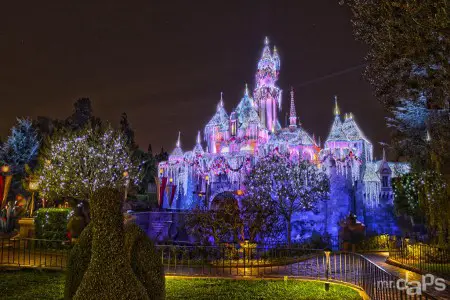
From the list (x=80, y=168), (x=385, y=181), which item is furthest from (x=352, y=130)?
(x=80, y=168)

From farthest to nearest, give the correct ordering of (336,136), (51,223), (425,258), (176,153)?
(176,153)
(336,136)
(51,223)
(425,258)

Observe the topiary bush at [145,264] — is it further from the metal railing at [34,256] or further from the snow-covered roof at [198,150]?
the snow-covered roof at [198,150]

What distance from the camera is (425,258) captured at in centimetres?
1446

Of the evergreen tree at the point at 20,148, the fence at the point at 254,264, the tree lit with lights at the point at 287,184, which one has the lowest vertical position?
the fence at the point at 254,264

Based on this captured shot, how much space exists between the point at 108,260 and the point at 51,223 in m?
15.9

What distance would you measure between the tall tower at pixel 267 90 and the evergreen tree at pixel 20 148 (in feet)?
82.4

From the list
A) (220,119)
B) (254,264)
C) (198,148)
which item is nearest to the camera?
(254,264)

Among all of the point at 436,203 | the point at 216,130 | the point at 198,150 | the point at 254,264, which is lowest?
the point at 254,264

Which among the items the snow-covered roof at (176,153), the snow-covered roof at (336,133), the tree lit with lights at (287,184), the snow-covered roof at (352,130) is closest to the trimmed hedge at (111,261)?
the tree lit with lights at (287,184)

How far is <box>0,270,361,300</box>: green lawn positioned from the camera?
9.36 meters

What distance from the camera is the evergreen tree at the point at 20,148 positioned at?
34.4m

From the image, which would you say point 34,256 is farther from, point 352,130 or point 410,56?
point 352,130

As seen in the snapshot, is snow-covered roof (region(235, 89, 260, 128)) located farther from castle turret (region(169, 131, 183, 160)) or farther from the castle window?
the castle window

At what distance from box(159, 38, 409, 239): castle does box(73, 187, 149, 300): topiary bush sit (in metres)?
25.9
